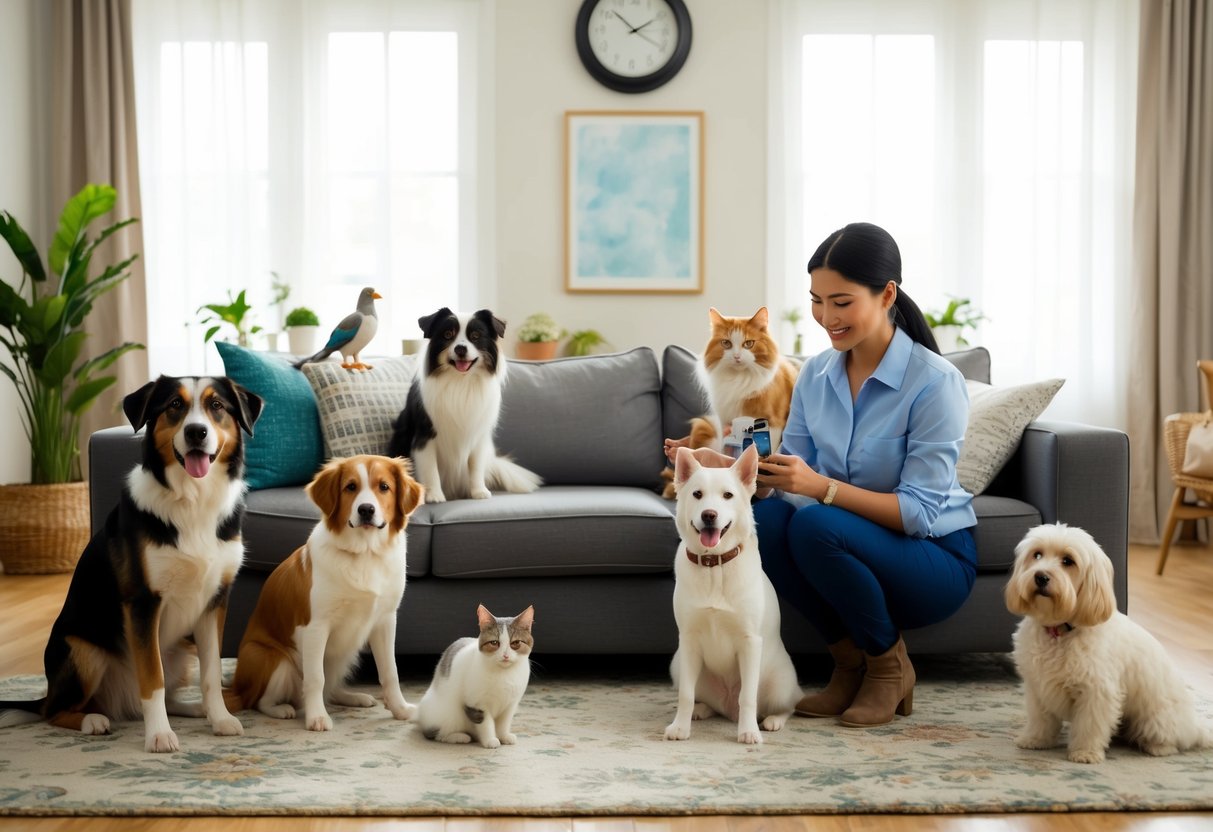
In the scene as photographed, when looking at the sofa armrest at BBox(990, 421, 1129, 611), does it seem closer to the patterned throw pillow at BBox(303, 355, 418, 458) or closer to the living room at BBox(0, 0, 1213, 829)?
the patterned throw pillow at BBox(303, 355, 418, 458)

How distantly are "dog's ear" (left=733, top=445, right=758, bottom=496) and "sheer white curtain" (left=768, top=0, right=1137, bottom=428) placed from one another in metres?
3.26

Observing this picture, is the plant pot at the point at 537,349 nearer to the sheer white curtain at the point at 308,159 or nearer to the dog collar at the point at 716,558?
the sheer white curtain at the point at 308,159

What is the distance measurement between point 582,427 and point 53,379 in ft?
8.12

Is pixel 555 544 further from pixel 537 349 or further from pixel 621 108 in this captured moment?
pixel 621 108

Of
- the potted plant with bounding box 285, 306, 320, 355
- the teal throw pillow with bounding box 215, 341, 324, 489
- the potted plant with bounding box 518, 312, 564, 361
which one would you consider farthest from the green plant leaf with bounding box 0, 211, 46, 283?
the potted plant with bounding box 518, 312, 564, 361

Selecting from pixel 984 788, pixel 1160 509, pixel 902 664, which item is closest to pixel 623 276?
pixel 1160 509

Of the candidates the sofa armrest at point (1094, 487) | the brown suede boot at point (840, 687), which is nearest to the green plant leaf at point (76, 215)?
the brown suede boot at point (840, 687)

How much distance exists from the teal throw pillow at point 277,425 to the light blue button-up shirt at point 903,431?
5.04 ft

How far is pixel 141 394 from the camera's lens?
237 centimetres

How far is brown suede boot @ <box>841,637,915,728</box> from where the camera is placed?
2.53m

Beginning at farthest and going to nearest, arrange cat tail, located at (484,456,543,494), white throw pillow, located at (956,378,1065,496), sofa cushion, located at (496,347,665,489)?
sofa cushion, located at (496,347,665,489) → cat tail, located at (484,456,543,494) → white throw pillow, located at (956,378,1065,496)

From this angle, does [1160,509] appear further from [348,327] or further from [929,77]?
[348,327]

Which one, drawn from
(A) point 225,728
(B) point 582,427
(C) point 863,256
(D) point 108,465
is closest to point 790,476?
(C) point 863,256

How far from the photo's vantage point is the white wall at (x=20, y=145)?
16.8ft
